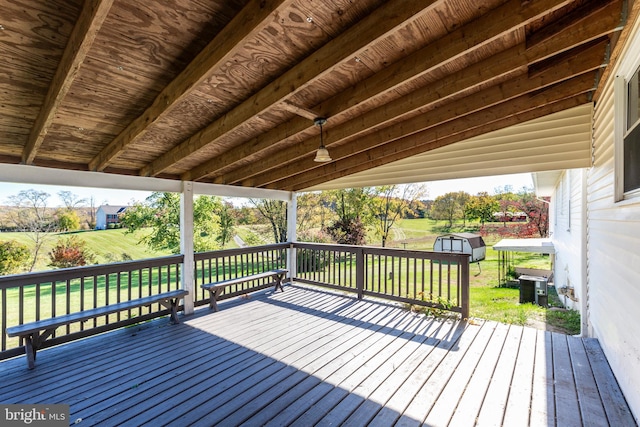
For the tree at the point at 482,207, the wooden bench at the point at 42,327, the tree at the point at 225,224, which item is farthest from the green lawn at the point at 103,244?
the tree at the point at 482,207

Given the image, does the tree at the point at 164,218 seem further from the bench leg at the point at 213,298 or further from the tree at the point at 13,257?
the bench leg at the point at 213,298

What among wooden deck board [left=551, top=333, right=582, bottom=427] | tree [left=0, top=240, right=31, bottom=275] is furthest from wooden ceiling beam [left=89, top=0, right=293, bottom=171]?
tree [left=0, top=240, right=31, bottom=275]

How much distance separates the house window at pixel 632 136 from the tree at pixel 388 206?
12.4 meters

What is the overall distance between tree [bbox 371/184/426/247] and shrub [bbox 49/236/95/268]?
12.3m

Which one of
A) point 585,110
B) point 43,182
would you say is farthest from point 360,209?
point 43,182

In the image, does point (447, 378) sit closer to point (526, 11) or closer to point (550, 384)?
point (550, 384)

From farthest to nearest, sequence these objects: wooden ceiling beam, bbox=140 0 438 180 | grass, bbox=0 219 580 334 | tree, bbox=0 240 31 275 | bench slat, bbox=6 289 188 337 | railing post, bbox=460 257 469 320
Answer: tree, bbox=0 240 31 275, grass, bbox=0 219 580 334, railing post, bbox=460 257 469 320, bench slat, bbox=6 289 188 337, wooden ceiling beam, bbox=140 0 438 180

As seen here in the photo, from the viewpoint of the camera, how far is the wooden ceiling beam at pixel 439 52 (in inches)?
70.9

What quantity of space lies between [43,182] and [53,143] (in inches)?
30.4

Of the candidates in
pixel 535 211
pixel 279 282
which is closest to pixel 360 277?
pixel 279 282

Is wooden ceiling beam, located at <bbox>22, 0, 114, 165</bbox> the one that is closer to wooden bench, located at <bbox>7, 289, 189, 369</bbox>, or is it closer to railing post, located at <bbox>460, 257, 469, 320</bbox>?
wooden bench, located at <bbox>7, 289, 189, 369</bbox>

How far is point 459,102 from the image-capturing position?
322 cm

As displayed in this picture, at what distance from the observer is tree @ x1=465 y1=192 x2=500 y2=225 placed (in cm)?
1694

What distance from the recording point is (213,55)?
185 centimetres
